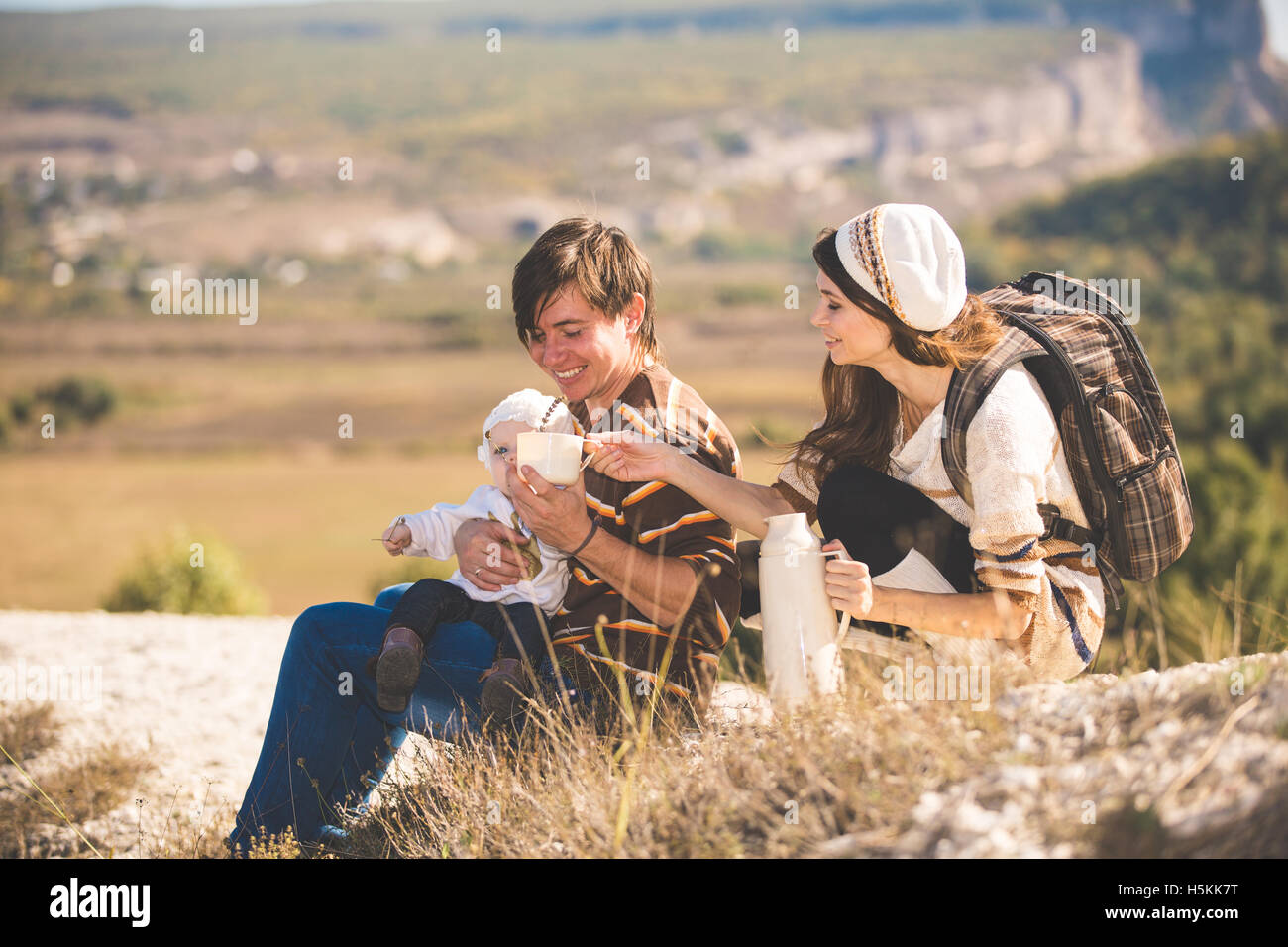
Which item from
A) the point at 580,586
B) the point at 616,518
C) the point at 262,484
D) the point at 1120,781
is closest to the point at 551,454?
the point at 616,518

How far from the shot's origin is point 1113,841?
7.71ft

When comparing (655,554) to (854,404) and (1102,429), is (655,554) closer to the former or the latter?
(854,404)

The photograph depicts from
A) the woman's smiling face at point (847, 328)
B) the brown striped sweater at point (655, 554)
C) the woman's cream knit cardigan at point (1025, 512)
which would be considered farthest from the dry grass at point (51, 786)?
the woman's cream knit cardigan at point (1025, 512)

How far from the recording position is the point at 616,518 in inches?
128

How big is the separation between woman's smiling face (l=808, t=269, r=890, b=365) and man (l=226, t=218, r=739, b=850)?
410mm

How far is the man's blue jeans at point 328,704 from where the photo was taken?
132 inches

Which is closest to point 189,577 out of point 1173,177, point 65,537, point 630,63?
point 65,537

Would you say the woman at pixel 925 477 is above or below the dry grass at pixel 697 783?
above

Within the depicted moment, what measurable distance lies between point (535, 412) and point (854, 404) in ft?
3.03

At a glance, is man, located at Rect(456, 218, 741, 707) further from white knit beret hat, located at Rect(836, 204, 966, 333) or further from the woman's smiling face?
white knit beret hat, located at Rect(836, 204, 966, 333)

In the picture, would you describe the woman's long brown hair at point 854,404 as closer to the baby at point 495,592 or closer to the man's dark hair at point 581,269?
the man's dark hair at point 581,269

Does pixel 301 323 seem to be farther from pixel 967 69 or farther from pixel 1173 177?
pixel 967 69

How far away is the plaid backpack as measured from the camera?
2.98m

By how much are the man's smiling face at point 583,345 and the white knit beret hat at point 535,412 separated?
0.18ft
